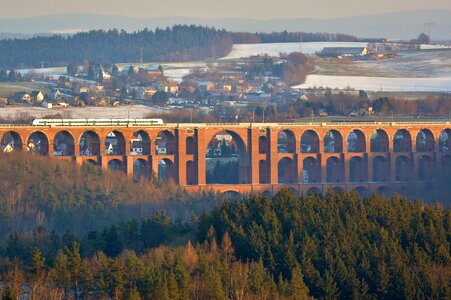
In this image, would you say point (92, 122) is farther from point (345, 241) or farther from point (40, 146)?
point (345, 241)

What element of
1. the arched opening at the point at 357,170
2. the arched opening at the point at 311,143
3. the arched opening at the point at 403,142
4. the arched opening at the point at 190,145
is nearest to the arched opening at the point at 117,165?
the arched opening at the point at 190,145

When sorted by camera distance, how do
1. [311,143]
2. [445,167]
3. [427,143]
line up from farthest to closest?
1. [427,143]
2. [445,167]
3. [311,143]

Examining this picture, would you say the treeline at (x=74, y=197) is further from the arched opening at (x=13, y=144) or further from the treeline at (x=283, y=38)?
the treeline at (x=283, y=38)

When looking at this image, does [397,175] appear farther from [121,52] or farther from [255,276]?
[121,52]

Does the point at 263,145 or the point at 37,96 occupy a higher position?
the point at 37,96

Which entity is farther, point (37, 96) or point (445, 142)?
point (37, 96)

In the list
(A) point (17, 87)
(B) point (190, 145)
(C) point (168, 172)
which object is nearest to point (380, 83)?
(A) point (17, 87)

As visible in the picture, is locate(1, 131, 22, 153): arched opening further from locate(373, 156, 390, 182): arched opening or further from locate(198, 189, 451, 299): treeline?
locate(198, 189, 451, 299): treeline
